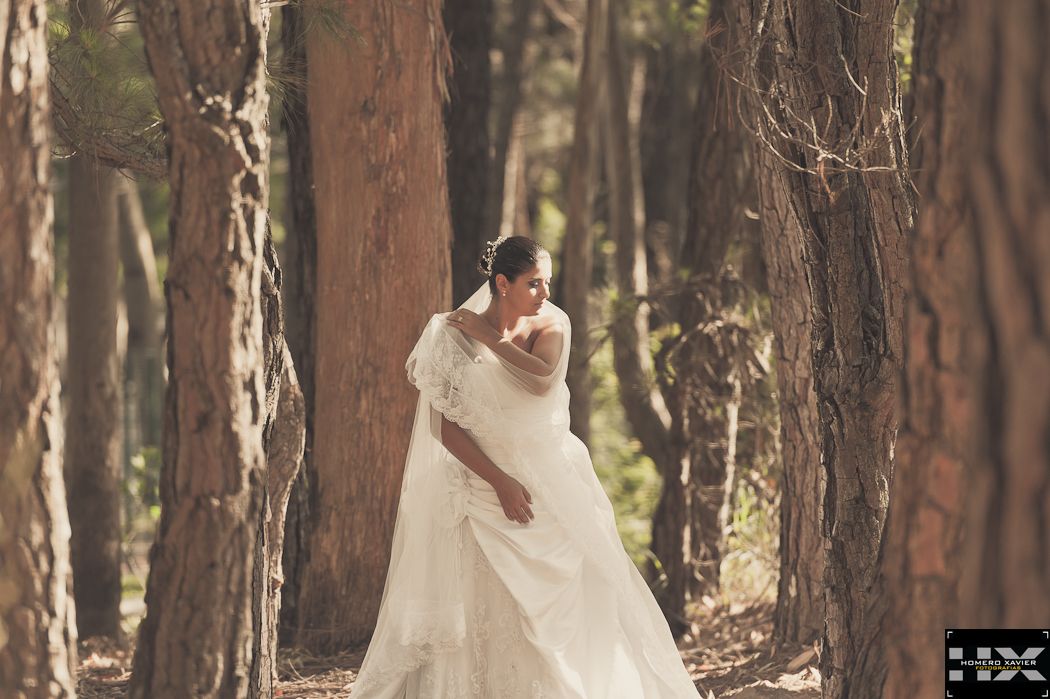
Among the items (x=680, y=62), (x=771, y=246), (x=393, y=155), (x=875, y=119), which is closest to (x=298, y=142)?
(x=393, y=155)

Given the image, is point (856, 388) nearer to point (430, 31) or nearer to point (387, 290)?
point (387, 290)

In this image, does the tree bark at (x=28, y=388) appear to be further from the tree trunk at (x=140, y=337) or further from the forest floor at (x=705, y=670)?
the tree trunk at (x=140, y=337)

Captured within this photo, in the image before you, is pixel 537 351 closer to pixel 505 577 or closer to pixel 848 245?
pixel 505 577

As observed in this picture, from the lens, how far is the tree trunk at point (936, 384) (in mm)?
2729

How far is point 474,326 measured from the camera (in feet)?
16.6

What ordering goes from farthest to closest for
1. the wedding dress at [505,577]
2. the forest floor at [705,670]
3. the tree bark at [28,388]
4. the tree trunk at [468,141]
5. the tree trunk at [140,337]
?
the tree trunk at [140,337]
the tree trunk at [468,141]
the forest floor at [705,670]
the wedding dress at [505,577]
the tree bark at [28,388]

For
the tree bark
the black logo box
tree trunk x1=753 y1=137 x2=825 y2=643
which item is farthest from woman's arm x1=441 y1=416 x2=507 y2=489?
the black logo box

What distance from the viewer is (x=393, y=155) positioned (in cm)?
638

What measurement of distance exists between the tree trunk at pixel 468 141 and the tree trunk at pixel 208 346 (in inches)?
205

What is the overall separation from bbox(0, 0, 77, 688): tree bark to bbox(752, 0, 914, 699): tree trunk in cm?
256

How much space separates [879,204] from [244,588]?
2.64m

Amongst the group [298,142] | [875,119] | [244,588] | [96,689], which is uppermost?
[298,142]

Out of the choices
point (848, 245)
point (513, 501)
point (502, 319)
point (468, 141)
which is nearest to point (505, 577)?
point (513, 501)

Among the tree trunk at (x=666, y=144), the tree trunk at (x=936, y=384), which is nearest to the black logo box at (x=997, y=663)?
the tree trunk at (x=936, y=384)
